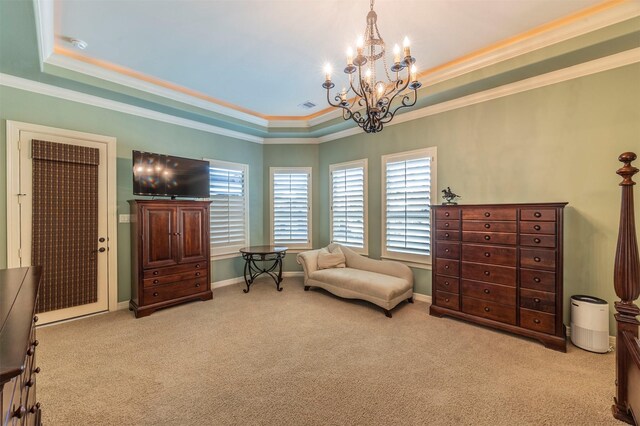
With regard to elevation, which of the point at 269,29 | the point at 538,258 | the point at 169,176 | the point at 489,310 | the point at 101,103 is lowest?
the point at 489,310

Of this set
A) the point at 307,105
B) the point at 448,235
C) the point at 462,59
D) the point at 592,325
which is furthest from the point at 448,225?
the point at 307,105

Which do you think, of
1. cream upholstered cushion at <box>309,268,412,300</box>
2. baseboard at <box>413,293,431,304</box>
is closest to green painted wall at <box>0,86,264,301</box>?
cream upholstered cushion at <box>309,268,412,300</box>

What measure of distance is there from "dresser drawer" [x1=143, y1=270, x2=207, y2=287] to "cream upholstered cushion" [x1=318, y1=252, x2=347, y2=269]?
1.91m

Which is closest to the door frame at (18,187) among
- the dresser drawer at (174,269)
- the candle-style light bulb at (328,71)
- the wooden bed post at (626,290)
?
the dresser drawer at (174,269)

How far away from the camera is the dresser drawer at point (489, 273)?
3.10 metres

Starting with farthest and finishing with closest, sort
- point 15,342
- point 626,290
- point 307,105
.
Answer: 1. point 307,105
2. point 626,290
3. point 15,342

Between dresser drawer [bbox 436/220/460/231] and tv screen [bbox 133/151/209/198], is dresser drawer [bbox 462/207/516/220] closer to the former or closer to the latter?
dresser drawer [bbox 436/220/460/231]

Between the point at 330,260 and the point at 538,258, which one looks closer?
the point at 538,258

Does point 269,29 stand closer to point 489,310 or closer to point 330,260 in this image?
point 330,260

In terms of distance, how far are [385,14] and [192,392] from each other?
3.63 m

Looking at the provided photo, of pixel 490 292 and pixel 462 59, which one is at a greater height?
pixel 462 59

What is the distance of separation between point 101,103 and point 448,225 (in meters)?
4.91

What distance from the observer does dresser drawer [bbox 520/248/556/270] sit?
283 centimetres

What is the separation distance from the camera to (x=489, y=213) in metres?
3.23
